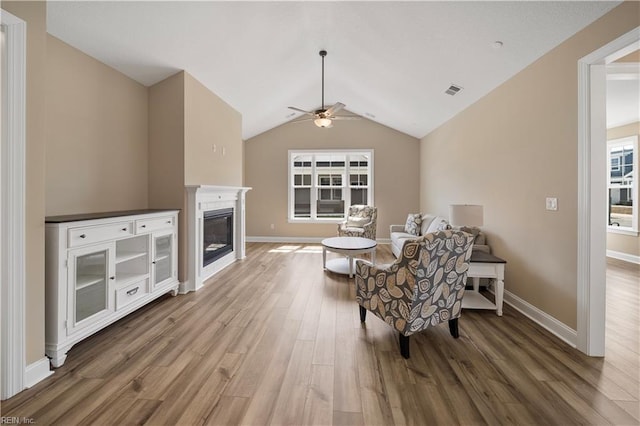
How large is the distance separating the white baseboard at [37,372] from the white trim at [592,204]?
3.93m

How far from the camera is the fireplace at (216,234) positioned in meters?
4.12

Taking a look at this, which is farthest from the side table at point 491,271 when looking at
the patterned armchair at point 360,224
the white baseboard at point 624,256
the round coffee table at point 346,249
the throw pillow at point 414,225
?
the white baseboard at point 624,256

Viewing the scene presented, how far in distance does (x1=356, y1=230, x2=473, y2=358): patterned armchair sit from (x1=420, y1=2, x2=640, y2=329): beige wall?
0.96m

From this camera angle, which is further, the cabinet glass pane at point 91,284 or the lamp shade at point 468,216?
the lamp shade at point 468,216

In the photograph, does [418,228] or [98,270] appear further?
[418,228]

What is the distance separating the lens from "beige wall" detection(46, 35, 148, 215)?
2.70 m

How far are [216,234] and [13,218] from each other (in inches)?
113

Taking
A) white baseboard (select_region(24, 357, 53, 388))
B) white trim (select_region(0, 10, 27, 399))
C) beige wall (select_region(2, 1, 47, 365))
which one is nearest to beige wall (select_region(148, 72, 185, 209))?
beige wall (select_region(2, 1, 47, 365))

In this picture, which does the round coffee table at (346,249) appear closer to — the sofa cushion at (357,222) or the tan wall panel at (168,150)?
the sofa cushion at (357,222)

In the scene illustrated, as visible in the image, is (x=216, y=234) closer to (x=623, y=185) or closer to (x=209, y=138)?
(x=209, y=138)

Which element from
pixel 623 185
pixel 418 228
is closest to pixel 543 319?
pixel 418 228

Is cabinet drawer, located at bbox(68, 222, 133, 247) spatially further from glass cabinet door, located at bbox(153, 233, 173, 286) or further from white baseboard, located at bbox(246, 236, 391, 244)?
white baseboard, located at bbox(246, 236, 391, 244)

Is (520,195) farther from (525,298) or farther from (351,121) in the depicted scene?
(351,121)

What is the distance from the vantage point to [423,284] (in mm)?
2043
